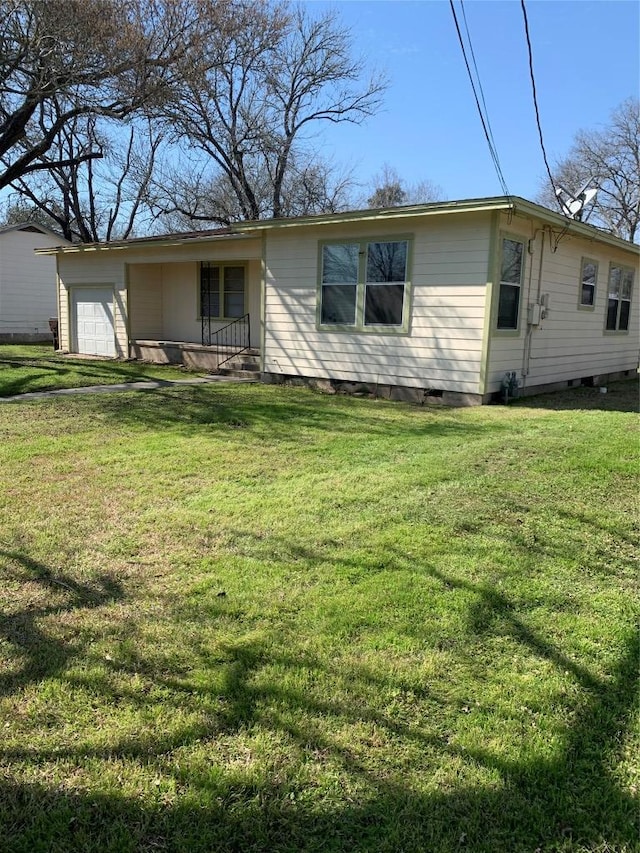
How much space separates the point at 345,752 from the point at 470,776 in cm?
41

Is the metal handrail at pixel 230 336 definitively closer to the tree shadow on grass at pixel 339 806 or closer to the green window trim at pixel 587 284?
the green window trim at pixel 587 284

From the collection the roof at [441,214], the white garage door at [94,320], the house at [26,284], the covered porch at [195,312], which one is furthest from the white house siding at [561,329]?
the house at [26,284]

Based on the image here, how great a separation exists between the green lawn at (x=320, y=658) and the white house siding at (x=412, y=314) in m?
4.46

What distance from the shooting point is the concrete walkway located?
378 inches

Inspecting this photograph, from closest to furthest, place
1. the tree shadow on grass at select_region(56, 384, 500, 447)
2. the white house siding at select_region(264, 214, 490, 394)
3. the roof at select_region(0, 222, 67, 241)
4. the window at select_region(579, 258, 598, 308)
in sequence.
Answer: the tree shadow on grass at select_region(56, 384, 500, 447) < the white house siding at select_region(264, 214, 490, 394) < the window at select_region(579, 258, 598, 308) < the roof at select_region(0, 222, 67, 241)

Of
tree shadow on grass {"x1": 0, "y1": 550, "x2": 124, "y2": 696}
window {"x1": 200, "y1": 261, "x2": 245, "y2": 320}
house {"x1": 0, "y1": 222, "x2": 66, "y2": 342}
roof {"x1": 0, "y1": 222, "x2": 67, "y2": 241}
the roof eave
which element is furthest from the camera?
house {"x1": 0, "y1": 222, "x2": 66, "y2": 342}

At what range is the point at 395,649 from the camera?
106 inches

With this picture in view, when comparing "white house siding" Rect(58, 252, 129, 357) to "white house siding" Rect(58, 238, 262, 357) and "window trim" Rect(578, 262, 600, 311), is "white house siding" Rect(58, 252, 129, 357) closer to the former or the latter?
"white house siding" Rect(58, 238, 262, 357)

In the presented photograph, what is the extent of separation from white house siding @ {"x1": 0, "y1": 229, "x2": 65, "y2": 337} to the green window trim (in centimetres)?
1772

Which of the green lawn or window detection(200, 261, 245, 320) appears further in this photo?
window detection(200, 261, 245, 320)

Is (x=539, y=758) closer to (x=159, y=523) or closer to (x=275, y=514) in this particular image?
(x=275, y=514)

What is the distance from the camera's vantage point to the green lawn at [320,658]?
187cm

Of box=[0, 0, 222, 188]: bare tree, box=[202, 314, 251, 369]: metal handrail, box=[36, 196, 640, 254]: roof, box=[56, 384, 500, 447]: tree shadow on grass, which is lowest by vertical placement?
box=[56, 384, 500, 447]: tree shadow on grass

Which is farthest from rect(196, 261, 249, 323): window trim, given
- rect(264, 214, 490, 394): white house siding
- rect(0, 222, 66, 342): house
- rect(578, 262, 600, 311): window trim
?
rect(0, 222, 66, 342): house
